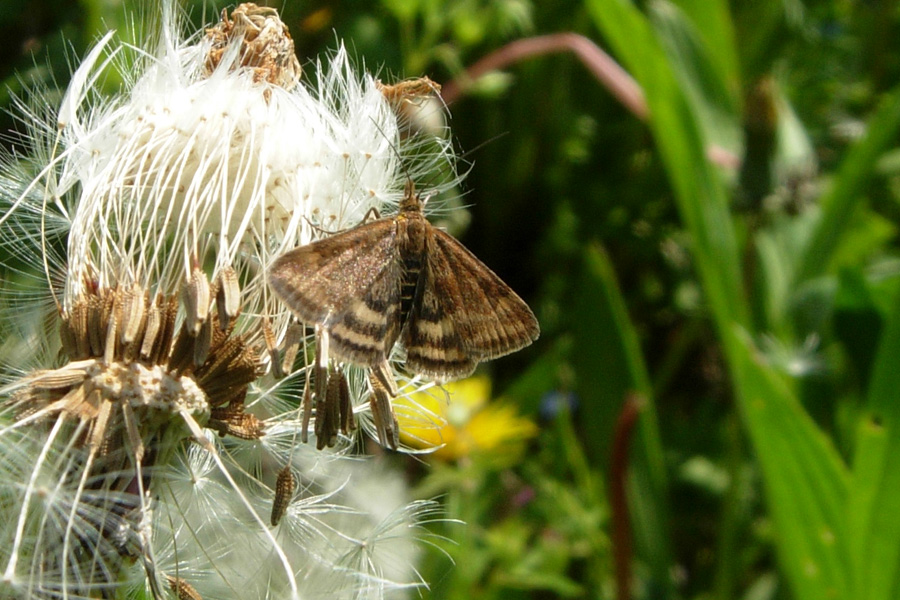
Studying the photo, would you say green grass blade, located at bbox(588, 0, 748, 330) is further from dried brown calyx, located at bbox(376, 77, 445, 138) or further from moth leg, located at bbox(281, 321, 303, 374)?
moth leg, located at bbox(281, 321, 303, 374)

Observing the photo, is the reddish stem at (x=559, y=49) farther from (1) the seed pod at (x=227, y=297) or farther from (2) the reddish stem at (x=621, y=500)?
(1) the seed pod at (x=227, y=297)

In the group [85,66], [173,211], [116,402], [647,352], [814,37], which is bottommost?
[647,352]

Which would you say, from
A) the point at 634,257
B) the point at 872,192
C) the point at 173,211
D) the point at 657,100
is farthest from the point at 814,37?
the point at 173,211

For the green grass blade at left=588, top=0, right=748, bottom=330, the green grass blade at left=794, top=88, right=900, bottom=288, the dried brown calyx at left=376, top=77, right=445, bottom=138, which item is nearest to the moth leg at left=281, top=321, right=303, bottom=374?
the dried brown calyx at left=376, top=77, right=445, bottom=138

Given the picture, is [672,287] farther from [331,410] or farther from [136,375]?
[136,375]

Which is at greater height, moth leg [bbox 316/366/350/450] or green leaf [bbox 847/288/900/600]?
moth leg [bbox 316/366/350/450]

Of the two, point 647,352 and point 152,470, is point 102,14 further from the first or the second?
point 647,352

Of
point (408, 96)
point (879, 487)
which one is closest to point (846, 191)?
→ point (879, 487)
